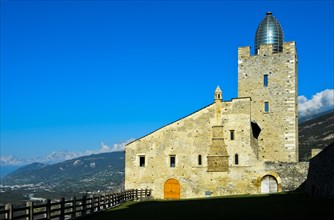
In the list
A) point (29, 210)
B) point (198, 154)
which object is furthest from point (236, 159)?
point (29, 210)

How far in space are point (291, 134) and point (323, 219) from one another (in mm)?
31785

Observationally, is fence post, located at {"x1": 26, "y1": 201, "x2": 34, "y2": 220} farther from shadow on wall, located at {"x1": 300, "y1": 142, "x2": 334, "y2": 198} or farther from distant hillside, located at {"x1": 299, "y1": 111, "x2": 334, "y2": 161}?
distant hillside, located at {"x1": 299, "y1": 111, "x2": 334, "y2": 161}

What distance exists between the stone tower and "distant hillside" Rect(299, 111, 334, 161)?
7988 centimetres

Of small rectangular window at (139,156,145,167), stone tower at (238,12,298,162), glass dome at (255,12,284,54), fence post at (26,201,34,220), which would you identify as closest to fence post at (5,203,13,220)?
fence post at (26,201,34,220)

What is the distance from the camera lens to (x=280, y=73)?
51.7 meters

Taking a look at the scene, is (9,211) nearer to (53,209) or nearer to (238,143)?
(53,209)

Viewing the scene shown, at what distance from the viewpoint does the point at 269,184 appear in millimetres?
47250

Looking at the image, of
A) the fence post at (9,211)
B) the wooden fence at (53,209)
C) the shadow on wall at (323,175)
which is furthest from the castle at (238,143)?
the fence post at (9,211)

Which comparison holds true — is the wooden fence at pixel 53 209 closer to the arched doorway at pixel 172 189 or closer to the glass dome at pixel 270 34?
the arched doorway at pixel 172 189

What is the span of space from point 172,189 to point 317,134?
12713cm

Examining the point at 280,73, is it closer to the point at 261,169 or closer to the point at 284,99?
the point at 284,99

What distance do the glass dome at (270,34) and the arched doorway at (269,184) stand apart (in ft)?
46.7

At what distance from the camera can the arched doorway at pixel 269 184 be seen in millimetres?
Result: 47062

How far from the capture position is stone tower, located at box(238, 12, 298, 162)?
167 feet
